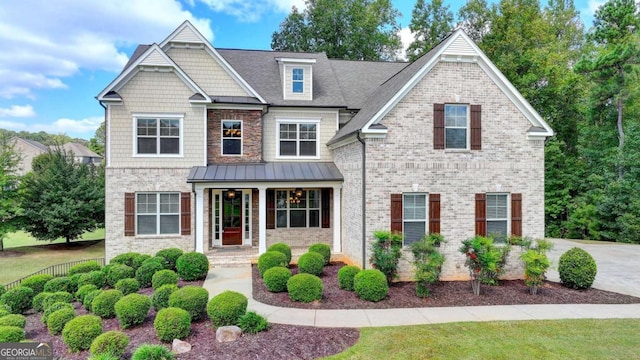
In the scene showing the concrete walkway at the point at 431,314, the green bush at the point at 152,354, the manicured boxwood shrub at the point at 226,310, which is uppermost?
the manicured boxwood shrub at the point at 226,310

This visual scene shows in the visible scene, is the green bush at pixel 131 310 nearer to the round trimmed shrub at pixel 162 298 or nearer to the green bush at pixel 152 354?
the round trimmed shrub at pixel 162 298

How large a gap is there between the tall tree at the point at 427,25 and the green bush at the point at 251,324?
92.4 ft

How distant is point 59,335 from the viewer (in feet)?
23.5

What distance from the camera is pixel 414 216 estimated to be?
450 inches

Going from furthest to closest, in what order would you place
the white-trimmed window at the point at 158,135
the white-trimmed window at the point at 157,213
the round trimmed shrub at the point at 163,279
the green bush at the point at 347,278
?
1. the white-trimmed window at the point at 158,135
2. the white-trimmed window at the point at 157,213
3. the green bush at the point at 347,278
4. the round trimmed shrub at the point at 163,279

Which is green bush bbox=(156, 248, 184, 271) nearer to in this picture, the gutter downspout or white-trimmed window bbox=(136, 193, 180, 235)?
white-trimmed window bbox=(136, 193, 180, 235)

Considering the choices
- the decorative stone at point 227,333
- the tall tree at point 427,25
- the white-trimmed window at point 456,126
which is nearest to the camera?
the decorative stone at point 227,333

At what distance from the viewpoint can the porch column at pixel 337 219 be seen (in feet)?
45.4

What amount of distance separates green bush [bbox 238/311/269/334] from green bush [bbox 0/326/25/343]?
402 cm

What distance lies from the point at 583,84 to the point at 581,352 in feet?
90.2

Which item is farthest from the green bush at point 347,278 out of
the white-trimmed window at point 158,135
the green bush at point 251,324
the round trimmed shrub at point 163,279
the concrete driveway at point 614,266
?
the white-trimmed window at point 158,135

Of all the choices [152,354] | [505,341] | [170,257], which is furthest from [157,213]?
[505,341]

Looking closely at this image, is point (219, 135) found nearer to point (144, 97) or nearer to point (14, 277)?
point (144, 97)

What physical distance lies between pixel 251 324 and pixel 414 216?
648 cm
